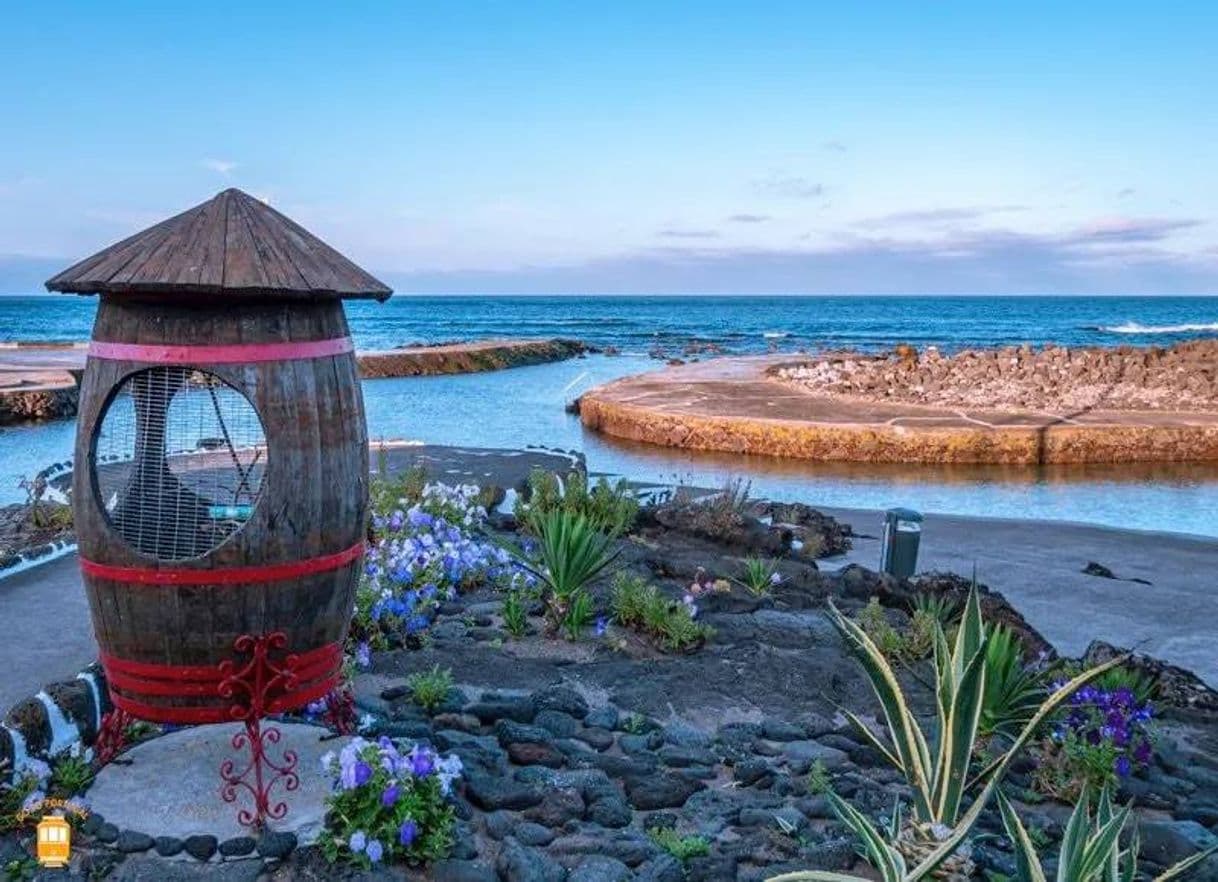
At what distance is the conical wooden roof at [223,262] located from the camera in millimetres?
3861

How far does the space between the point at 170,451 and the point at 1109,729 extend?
13.8ft

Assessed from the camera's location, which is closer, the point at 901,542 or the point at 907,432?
the point at 901,542

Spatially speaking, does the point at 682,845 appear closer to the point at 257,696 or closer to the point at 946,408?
the point at 257,696

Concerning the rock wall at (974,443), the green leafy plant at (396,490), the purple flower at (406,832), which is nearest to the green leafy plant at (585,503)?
the green leafy plant at (396,490)

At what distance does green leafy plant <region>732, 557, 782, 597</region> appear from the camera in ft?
25.1

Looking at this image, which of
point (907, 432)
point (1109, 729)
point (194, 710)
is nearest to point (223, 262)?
point (194, 710)

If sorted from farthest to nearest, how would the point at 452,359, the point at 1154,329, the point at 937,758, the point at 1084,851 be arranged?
the point at 1154,329, the point at 452,359, the point at 937,758, the point at 1084,851

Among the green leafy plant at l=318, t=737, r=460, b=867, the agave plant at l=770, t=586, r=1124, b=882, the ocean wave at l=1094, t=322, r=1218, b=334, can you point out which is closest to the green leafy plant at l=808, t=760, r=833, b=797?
the agave plant at l=770, t=586, r=1124, b=882

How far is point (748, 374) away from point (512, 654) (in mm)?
30888

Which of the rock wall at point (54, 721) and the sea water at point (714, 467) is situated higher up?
the rock wall at point (54, 721)

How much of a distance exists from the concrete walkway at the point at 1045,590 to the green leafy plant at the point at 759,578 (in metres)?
2.09

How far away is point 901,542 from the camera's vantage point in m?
9.12

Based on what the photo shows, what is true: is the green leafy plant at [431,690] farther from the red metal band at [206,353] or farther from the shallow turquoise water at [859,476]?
the shallow turquoise water at [859,476]

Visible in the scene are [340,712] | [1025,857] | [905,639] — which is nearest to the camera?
[1025,857]
